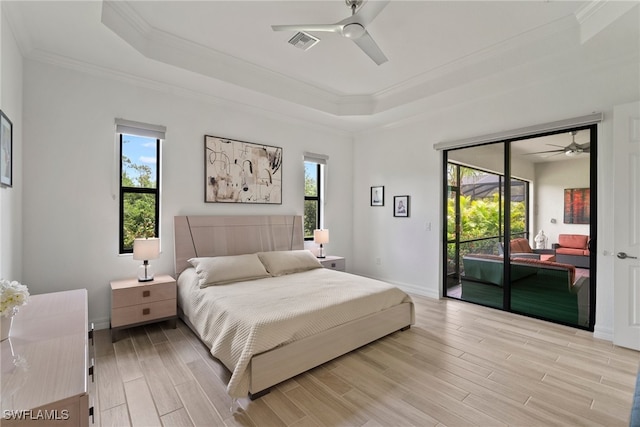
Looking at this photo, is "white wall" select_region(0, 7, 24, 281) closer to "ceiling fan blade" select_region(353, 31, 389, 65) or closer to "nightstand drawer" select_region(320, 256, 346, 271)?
"ceiling fan blade" select_region(353, 31, 389, 65)

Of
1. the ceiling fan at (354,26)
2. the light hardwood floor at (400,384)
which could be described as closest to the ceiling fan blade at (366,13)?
the ceiling fan at (354,26)

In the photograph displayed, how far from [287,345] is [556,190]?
11.4 feet

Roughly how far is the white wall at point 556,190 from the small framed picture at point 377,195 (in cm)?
215

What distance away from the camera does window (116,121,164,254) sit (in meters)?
3.30

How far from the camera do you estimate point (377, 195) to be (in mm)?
5145

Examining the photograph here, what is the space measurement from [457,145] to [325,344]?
10.5 feet

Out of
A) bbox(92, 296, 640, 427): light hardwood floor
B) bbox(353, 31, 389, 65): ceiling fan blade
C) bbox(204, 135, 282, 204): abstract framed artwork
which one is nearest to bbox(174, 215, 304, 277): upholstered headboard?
bbox(204, 135, 282, 204): abstract framed artwork

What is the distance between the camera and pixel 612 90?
2.94 meters

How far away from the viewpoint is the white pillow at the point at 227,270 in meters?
3.08

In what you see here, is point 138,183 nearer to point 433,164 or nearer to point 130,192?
Answer: point 130,192

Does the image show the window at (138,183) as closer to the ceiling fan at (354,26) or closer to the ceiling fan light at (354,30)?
the ceiling fan at (354,26)

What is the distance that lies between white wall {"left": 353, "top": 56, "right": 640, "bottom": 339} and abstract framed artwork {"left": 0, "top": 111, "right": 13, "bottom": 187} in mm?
4449

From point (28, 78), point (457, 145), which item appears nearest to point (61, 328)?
point (28, 78)

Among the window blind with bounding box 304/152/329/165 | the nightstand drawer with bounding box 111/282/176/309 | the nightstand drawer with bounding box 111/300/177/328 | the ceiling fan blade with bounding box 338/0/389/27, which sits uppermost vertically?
the ceiling fan blade with bounding box 338/0/389/27
